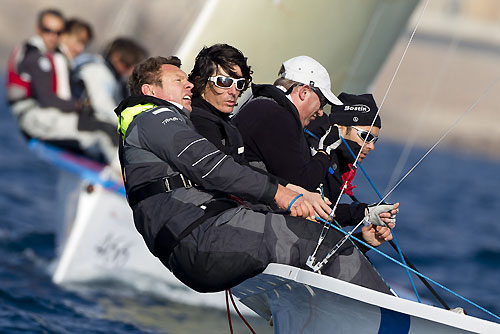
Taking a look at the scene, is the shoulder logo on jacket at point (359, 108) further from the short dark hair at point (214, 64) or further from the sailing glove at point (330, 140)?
the short dark hair at point (214, 64)

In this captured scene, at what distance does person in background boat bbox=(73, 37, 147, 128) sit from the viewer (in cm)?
809

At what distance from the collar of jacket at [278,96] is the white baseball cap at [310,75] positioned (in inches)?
3.9

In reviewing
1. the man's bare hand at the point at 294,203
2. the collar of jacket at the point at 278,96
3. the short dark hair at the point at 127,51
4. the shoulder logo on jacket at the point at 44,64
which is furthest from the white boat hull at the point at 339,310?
the shoulder logo on jacket at the point at 44,64

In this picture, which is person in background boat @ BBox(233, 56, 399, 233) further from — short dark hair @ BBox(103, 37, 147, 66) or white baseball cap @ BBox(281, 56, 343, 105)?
short dark hair @ BBox(103, 37, 147, 66)

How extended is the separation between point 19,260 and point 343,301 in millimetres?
5738

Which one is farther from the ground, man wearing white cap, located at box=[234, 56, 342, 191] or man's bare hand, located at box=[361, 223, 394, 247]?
man wearing white cap, located at box=[234, 56, 342, 191]

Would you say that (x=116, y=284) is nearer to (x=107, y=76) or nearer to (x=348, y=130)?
(x=107, y=76)

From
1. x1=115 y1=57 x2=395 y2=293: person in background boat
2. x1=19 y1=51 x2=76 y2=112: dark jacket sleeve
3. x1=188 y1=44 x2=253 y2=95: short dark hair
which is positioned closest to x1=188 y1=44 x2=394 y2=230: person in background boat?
x1=188 y1=44 x2=253 y2=95: short dark hair

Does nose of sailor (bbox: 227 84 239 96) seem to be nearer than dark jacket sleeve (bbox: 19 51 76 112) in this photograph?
Yes

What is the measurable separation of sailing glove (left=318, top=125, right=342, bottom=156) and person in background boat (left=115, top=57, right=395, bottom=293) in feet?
1.36

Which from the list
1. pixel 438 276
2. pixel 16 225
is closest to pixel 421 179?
pixel 438 276

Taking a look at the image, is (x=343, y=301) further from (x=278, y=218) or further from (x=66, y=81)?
(x=66, y=81)

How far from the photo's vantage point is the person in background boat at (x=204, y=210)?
2861 millimetres

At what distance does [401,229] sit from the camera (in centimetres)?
1686
